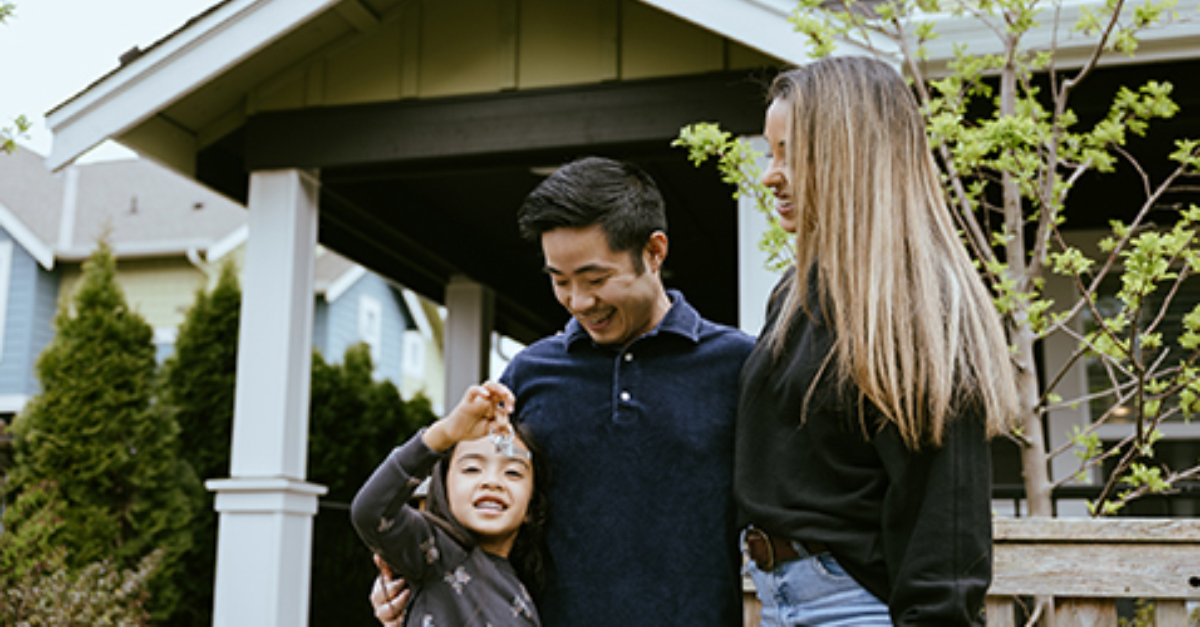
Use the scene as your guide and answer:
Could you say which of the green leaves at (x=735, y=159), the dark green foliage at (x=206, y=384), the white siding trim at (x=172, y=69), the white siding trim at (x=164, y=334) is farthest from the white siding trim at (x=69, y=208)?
the green leaves at (x=735, y=159)

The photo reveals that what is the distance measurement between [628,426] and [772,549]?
0.40 meters

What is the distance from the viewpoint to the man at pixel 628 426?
1744mm

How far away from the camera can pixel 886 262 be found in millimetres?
1370

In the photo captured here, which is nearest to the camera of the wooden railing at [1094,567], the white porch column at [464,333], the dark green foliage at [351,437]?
the wooden railing at [1094,567]

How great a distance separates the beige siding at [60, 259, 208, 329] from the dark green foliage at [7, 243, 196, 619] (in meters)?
7.24

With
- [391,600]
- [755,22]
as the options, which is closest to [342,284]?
[755,22]

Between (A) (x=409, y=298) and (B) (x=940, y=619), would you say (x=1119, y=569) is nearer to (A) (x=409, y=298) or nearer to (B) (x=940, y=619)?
(B) (x=940, y=619)

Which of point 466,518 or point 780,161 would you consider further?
point 466,518

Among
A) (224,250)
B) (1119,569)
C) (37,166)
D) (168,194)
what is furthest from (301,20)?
(37,166)

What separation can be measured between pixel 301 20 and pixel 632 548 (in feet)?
11.0

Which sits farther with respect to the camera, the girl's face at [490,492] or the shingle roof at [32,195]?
the shingle roof at [32,195]

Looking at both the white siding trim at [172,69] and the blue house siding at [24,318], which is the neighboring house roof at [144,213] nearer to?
the blue house siding at [24,318]

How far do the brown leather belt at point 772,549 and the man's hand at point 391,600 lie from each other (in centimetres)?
64

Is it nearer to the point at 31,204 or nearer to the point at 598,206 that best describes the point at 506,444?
the point at 598,206
